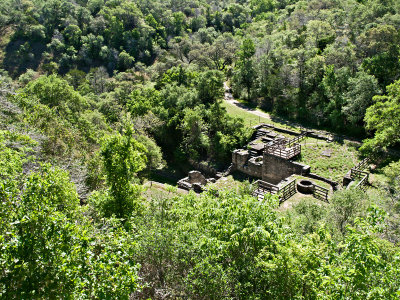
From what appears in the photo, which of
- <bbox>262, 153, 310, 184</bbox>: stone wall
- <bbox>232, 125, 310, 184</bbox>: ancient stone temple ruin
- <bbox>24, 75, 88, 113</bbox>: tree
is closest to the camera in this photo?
<bbox>262, 153, 310, 184</bbox>: stone wall

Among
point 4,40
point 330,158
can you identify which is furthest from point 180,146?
point 4,40

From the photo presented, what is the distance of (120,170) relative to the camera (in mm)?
13656

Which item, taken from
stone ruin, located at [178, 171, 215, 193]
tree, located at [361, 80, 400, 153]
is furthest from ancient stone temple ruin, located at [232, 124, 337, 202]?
tree, located at [361, 80, 400, 153]

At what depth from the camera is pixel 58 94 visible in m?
35.4

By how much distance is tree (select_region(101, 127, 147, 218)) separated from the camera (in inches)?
537

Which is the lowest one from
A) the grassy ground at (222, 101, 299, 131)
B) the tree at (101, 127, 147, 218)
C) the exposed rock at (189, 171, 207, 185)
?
the exposed rock at (189, 171, 207, 185)

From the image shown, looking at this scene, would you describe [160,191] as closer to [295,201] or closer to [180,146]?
[295,201]

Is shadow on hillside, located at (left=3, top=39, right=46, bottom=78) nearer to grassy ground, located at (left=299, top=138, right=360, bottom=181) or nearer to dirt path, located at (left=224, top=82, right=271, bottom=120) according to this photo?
dirt path, located at (left=224, top=82, right=271, bottom=120)

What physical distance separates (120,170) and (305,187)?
16.7 metres

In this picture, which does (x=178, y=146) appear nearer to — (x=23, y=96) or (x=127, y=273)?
(x=23, y=96)

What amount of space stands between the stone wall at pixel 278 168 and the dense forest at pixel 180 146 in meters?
3.53

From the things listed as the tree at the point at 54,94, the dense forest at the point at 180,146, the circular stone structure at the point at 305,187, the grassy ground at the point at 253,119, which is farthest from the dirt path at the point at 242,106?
the tree at the point at 54,94

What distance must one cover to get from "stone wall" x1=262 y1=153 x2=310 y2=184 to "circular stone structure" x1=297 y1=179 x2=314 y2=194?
5.43ft

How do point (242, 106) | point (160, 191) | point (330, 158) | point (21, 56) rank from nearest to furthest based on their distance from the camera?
point (160, 191) < point (330, 158) < point (242, 106) < point (21, 56)
